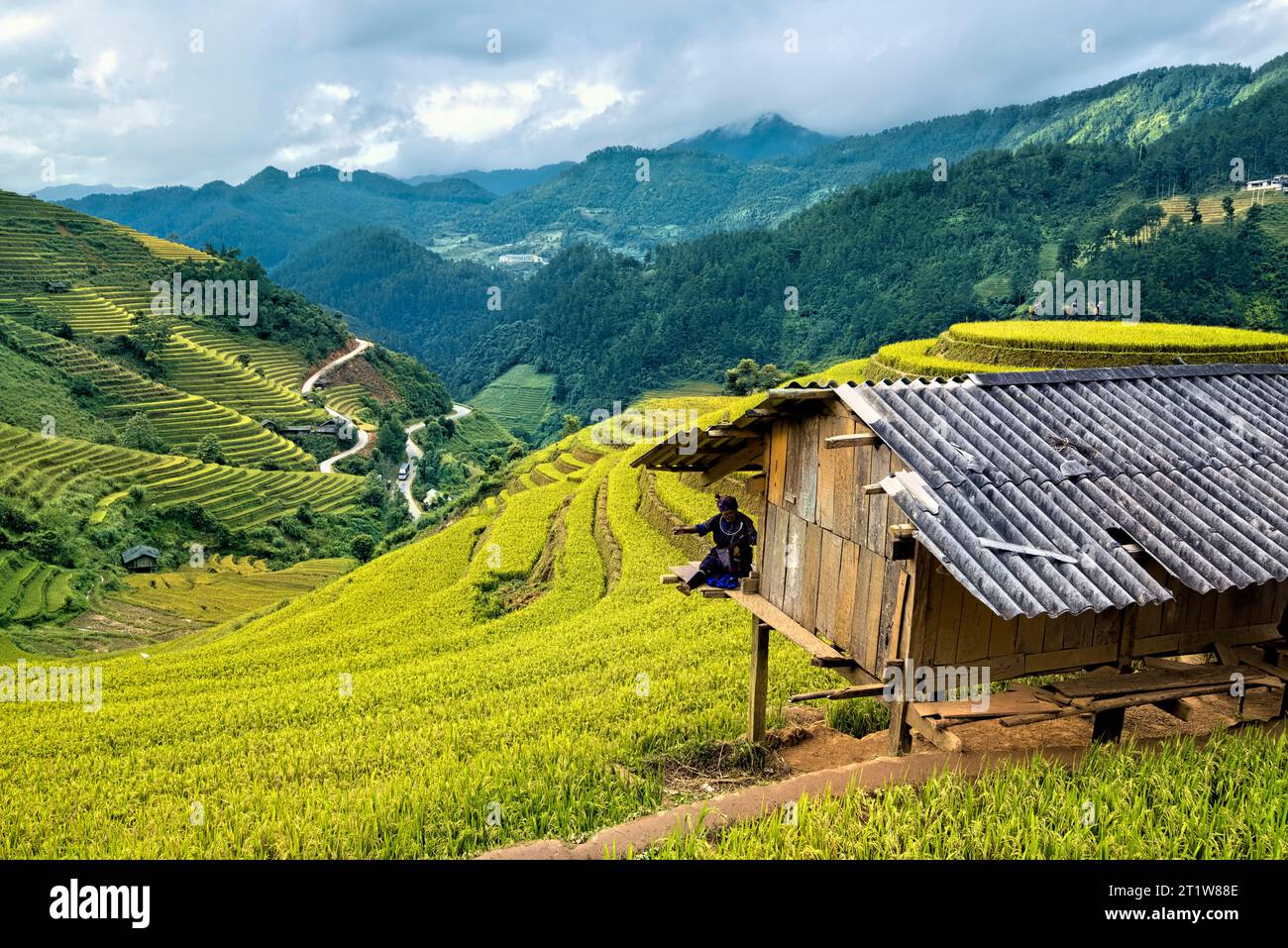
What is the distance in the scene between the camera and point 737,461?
8109 millimetres

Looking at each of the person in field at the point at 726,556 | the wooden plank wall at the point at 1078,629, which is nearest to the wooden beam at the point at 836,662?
the wooden plank wall at the point at 1078,629

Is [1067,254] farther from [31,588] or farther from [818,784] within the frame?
[818,784]

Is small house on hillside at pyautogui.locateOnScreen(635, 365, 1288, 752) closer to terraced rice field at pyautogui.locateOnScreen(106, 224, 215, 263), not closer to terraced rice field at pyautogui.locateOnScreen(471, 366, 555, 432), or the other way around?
terraced rice field at pyautogui.locateOnScreen(471, 366, 555, 432)

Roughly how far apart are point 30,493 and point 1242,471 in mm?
45852

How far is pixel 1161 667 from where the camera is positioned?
6688 millimetres

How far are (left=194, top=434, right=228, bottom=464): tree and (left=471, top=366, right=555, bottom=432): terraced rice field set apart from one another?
138 ft

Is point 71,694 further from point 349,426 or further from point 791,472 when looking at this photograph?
point 349,426

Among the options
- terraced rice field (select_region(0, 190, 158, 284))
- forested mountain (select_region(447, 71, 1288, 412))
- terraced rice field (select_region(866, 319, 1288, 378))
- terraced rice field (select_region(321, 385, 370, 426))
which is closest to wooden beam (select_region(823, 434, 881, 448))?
terraced rice field (select_region(866, 319, 1288, 378))

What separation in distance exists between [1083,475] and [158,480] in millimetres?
49486

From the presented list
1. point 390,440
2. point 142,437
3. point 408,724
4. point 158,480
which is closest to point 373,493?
point 158,480

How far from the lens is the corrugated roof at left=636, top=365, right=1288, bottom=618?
524 centimetres

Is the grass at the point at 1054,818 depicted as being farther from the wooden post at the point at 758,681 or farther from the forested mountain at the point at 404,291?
the forested mountain at the point at 404,291

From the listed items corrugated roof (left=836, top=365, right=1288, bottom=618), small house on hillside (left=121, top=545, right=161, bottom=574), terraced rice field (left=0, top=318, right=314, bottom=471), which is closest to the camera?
corrugated roof (left=836, top=365, right=1288, bottom=618)

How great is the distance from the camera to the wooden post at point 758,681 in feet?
25.4
